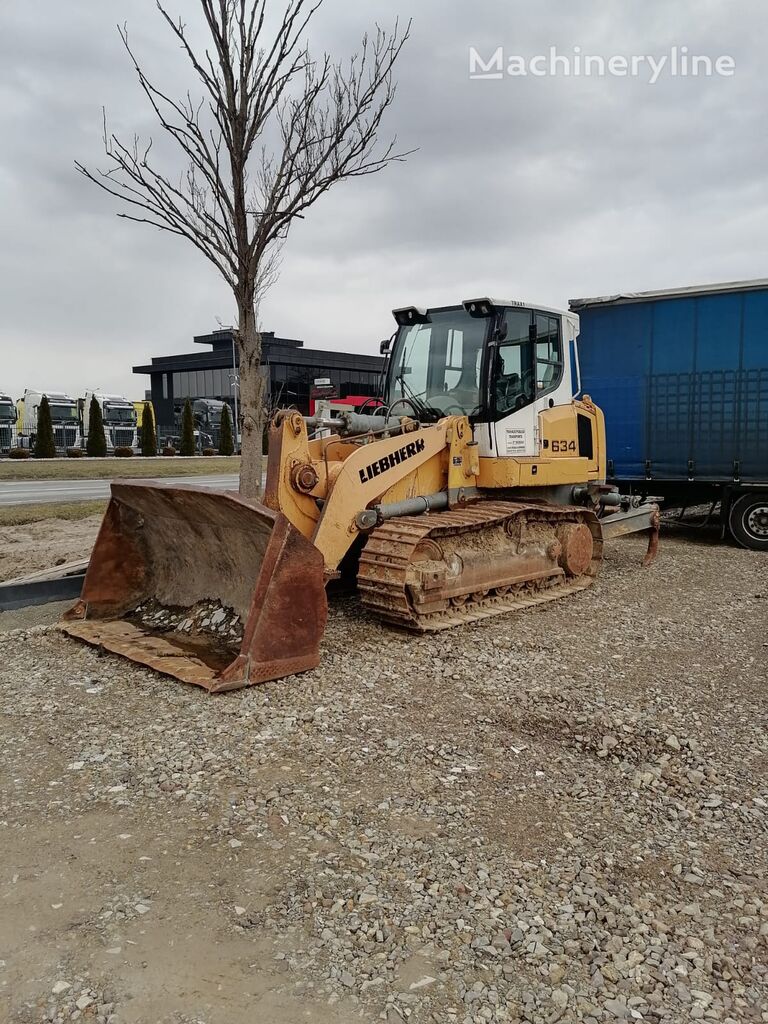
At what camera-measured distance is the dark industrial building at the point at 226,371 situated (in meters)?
53.5

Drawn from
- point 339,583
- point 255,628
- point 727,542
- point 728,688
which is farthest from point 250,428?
point 727,542

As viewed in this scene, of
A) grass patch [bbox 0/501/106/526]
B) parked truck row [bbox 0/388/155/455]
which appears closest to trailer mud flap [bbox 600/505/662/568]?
grass patch [bbox 0/501/106/526]

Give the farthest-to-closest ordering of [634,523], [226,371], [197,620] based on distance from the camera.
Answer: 1. [226,371]
2. [634,523]
3. [197,620]

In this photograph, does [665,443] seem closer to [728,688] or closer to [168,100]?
[728,688]

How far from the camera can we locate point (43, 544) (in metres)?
11.5

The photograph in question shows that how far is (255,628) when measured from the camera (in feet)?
16.4

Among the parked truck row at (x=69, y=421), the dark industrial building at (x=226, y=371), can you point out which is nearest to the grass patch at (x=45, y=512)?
the parked truck row at (x=69, y=421)

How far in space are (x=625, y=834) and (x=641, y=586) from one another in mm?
5566

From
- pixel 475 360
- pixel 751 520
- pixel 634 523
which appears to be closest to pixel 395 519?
pixel 475 360

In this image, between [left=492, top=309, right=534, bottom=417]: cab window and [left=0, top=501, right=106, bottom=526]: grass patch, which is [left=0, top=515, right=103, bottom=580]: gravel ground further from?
[left=492, top=309, right=534, bottom=417]: cab window

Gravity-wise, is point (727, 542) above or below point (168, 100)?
below

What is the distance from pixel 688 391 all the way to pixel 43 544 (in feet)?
31.4

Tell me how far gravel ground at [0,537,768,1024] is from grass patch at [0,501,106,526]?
8.74m

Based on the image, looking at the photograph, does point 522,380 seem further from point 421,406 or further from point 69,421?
point 69,421
